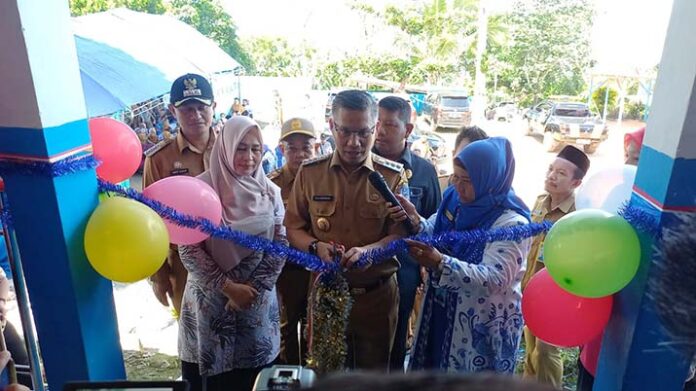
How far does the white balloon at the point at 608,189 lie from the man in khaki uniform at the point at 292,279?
1.53 meters

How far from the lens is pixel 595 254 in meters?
1.49

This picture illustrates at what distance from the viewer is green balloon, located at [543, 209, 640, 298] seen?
149cm

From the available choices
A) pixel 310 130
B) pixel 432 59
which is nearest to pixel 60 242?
pixel 310 130

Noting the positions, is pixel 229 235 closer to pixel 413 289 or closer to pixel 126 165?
pixel 126 165

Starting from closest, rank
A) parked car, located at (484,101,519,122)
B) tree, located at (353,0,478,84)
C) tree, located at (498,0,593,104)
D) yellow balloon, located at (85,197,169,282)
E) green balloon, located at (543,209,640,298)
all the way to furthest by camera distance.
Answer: green balloon, located at (543,209,640,298) → yellow balloon, located at (85,197,169,282) → parked car, located at (484,101,519,122) → tree, located at (353,0,478,84) → tree, located at (498,0,593,104)

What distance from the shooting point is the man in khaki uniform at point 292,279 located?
2777 millimetres

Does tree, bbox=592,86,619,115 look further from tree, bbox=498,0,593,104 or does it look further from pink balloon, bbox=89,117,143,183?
pink balloon, bbox=89,117,143,183

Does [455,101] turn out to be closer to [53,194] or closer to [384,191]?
[384,191]

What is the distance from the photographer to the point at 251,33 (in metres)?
25.9

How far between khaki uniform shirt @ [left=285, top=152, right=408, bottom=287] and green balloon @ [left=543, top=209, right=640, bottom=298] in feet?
2.50

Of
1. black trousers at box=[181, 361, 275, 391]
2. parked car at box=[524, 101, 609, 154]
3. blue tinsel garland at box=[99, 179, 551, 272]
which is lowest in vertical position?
parked car at box=[524, 101, 609, 154]

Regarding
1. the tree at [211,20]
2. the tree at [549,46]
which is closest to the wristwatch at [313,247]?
the tree at [549,46]

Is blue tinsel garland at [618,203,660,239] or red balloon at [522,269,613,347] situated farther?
red balloon at [522,269,613,347]

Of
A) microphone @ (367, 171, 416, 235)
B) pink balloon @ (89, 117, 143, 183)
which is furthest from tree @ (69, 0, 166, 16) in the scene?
microphone @ (367, 171, 416, 235)
